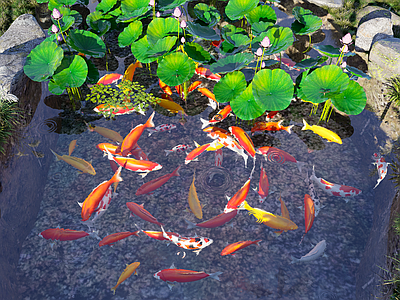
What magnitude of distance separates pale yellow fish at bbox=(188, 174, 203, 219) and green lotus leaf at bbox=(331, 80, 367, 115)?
6.28 ft

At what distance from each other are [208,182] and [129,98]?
1633 millimetres

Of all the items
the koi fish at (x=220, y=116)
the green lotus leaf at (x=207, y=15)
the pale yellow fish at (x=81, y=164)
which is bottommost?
the pale yellow fish at (x=81, y=164)

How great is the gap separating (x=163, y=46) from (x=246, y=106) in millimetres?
1341

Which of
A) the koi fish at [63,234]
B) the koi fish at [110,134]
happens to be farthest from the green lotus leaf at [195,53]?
the koi fish at [63,234]

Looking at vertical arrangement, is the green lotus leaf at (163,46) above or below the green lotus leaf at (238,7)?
below

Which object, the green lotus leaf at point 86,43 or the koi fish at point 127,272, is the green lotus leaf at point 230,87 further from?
the koi fish at point 127,272

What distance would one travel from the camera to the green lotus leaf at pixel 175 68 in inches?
142

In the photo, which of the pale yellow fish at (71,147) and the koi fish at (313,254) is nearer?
the koi fish at (313,254)

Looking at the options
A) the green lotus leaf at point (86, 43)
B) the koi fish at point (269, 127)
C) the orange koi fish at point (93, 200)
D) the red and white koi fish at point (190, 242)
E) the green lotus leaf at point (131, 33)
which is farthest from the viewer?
the green lotus leaf at point (131, 33)

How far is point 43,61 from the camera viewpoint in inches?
141

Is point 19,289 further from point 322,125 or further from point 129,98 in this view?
point 322,125

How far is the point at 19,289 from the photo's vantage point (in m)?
2.68

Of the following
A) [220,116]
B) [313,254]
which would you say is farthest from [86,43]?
[313,254]

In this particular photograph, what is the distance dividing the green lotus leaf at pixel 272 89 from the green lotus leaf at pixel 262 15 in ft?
4.27
